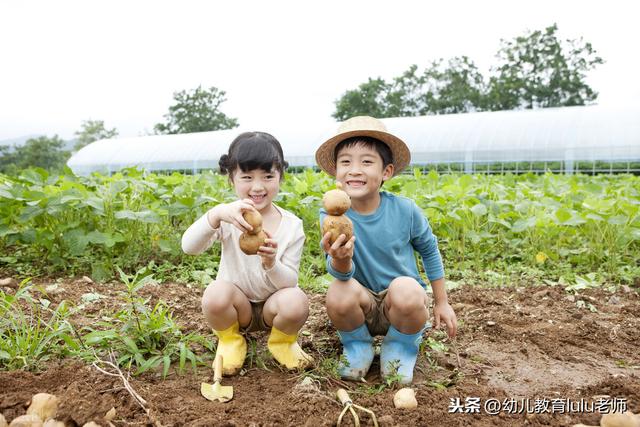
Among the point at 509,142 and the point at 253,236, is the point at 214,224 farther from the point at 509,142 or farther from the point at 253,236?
the point at 509,142

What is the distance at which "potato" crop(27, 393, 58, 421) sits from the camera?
4.59 ft

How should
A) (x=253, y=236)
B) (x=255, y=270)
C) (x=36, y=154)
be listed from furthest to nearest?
(x=36, y=154)
(x=255, y=270)
(x=253, y=236)

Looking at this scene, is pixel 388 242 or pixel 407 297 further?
pixel 388 242

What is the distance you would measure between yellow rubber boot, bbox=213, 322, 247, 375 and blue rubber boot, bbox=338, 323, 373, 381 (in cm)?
36

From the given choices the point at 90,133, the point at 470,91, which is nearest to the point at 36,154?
the point at 90,133

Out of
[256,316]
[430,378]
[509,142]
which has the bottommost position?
[430,378]

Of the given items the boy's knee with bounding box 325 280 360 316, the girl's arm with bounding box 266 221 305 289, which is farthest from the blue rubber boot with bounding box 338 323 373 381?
the girl's arm with bounding box 266 221 305 289

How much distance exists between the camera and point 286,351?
76.9 inches

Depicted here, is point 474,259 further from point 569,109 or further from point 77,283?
point 569,109

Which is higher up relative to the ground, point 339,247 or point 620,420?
point 339,247

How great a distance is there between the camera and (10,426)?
52.1 inches

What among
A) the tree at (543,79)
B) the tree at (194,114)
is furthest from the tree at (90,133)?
the tree at (543,79)

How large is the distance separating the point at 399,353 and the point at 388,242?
399 mm

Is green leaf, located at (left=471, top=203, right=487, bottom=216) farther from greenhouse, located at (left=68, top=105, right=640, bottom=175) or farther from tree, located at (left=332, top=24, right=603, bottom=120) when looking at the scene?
tree, located at (left=332, top=24, right=603, bottom=120)
